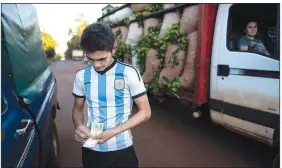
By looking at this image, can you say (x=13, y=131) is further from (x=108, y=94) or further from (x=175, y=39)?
(x=175, y=39)

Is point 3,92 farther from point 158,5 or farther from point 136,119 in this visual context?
point 158,5

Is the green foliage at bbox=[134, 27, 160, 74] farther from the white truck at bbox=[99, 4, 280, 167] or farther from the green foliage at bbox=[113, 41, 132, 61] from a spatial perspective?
the white truck at bbox=[99, 4, 280, 167]

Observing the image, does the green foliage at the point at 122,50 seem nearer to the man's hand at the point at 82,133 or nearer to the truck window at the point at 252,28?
the truck window at the point at 252,28

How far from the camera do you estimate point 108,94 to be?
158 centimetres

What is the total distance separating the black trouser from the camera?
1706 millimetres

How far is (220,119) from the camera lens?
338 centimetres

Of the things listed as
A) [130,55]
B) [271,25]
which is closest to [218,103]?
[271,25]

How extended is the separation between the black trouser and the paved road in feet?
4.42

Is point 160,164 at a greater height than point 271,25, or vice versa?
point 271,25

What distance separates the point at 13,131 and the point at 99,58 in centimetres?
83

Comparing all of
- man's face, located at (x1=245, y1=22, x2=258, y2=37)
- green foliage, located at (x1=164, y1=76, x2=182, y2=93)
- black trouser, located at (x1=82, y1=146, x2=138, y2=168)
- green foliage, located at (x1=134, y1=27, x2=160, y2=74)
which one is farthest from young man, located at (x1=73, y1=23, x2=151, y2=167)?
green foliage, located at (x1=134, y1=27, x2=160, y2=74)

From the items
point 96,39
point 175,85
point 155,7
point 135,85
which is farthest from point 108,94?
point 155,7

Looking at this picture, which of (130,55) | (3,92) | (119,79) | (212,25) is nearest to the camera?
(119,79)

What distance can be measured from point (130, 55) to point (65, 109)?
4.27ft
